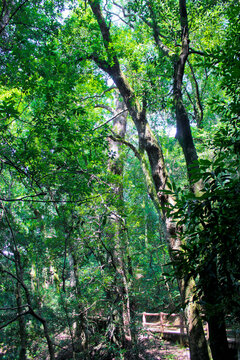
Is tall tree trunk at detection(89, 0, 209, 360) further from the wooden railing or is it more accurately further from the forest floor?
the wooden railing

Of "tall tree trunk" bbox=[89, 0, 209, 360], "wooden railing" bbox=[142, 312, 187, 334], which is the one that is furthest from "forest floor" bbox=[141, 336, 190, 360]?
"tall tree trunk" bbox=[89, 0, 209, 360]

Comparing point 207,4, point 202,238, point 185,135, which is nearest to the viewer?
point 202,238

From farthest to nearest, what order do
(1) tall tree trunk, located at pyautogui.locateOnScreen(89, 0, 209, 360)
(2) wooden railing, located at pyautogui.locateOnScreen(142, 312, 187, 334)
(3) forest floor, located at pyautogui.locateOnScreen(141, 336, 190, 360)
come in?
(2) wooden railing, located at pyautogui.locateOnScreen(142, 312, 187, 334), (3) forest floor, located at pyautogui.locateOnScreen(141, 336, 190, 360), (1) tall tree trunk, located at pyautogui.locateOnScreen(89, 0, 209, 360)

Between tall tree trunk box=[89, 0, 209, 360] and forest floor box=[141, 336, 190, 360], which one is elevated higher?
→ tall tree trunk box=[89, 0, 209, 360]

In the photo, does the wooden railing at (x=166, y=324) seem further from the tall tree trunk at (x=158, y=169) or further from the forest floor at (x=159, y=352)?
the tall tree trunk at (x=158, y=169)

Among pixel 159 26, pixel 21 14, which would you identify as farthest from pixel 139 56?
pixel 21 14

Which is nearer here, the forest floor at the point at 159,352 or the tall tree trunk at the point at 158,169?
the tall tree trunk at the point at 158,169

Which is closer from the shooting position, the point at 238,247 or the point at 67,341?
the point at 238,247

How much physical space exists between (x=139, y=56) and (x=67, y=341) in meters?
10.2

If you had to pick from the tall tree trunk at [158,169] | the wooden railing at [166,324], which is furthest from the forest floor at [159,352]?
the tall tree trunk at [158,169]

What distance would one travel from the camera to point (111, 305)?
229 inches

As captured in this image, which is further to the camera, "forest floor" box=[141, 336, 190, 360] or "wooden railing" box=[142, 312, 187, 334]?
"wooden railing" box=[142, 312, 187, 334]

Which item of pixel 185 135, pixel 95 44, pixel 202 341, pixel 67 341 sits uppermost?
pixel 95 44

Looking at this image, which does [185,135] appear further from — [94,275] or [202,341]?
[94,275]
